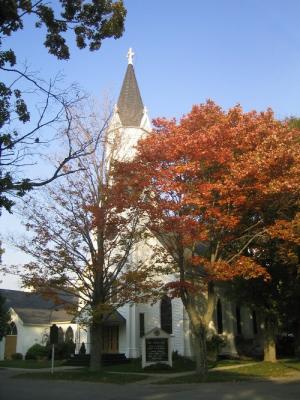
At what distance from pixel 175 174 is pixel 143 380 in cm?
919

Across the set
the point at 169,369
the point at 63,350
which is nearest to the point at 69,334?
the point at 63,350

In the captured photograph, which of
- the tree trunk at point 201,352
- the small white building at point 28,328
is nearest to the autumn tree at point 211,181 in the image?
the tree trunk at point 201,352

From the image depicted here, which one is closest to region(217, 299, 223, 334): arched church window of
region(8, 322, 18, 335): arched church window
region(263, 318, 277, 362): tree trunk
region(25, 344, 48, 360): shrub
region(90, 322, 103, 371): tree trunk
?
region(263, 318, 277, 362): tree trunk

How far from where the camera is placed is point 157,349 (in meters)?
25.8

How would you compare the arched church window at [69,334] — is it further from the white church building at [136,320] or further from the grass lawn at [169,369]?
the grass lawn at [169,369]

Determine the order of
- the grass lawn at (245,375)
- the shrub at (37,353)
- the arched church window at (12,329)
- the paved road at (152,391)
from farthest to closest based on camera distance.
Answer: the arched church window at (12,329) < the shrub at (37,353) < the grass lawn at (245,375) < the paved road at (152,391)

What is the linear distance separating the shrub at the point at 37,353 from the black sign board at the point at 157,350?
16026 millimetres

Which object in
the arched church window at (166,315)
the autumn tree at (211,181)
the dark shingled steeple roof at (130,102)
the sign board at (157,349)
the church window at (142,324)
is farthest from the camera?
the dark shingled steeple roof at (130,102)

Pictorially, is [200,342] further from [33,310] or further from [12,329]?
[33,310]

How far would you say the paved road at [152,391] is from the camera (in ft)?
48.0

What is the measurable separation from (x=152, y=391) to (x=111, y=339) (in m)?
17.6

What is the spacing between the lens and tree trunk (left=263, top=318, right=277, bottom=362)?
29078 mm

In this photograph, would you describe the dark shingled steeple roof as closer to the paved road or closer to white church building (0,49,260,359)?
white church building (0,49,260,359)

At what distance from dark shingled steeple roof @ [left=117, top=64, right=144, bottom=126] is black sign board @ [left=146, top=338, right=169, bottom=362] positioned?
709 inches
